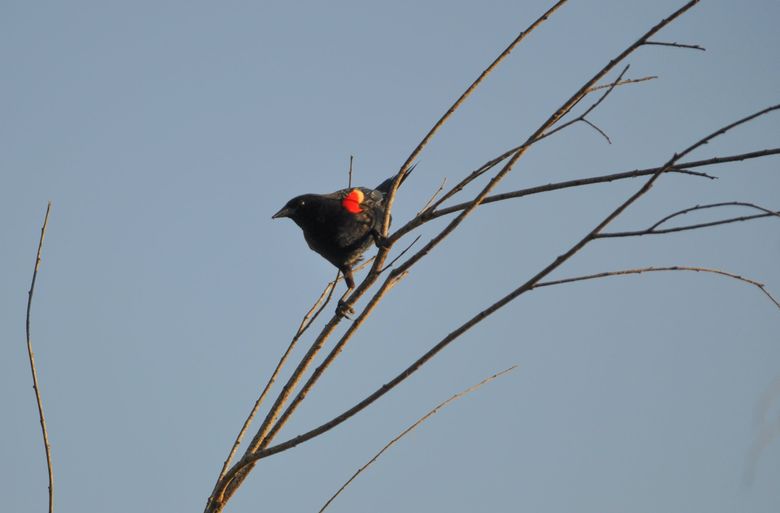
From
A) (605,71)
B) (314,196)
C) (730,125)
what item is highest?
(314,196)

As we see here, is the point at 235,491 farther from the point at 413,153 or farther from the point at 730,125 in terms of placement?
the point at 730,125

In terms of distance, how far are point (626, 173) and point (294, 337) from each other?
4.07 feet

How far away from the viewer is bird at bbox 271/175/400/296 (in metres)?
5.26

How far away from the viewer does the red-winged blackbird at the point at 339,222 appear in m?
5.26

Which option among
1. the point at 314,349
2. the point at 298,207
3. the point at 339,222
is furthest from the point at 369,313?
the point at 298,207

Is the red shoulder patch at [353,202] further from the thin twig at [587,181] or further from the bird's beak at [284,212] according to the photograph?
the thin twig at [587,181]

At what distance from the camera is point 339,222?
5.25 m

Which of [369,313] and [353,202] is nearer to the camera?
[369,313]

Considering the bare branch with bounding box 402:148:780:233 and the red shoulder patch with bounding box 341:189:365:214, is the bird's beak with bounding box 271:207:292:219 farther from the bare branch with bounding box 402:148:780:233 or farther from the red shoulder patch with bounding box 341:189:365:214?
the bare branch with bounding box 402:148:780:233

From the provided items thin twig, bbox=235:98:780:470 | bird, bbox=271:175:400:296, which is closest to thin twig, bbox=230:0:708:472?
thin twig, bbox=235:98:780:470

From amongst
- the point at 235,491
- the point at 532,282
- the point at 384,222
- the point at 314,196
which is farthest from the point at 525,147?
the point at 314,196

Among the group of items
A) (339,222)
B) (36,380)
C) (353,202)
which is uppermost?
(353,202)

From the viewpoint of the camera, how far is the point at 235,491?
2.21m

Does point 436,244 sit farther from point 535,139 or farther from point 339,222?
point 339,222
